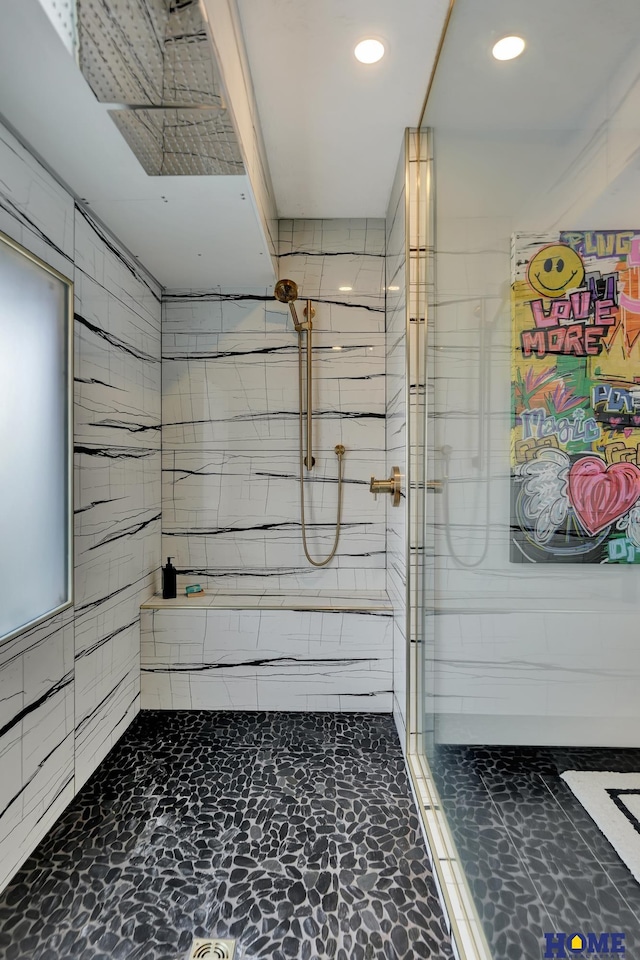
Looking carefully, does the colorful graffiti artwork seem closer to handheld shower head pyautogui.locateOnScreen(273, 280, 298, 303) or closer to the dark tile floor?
the dark tile floor

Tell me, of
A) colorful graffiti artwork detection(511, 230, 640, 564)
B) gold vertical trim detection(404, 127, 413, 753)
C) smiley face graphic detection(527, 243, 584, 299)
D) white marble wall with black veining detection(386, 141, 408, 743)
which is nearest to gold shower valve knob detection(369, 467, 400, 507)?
white marble wall with black veining detection(386, 141, 408, 743)

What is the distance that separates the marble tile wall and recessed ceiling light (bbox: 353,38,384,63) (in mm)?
1999

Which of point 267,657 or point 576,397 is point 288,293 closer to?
point 267,657

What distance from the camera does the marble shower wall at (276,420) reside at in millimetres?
2484

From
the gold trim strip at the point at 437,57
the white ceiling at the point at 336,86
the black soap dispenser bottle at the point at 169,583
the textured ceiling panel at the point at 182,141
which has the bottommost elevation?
the black soap dispenser bottle at the point at 169,583

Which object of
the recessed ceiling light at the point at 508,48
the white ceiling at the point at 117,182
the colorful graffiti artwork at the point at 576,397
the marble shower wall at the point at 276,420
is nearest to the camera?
the colorful graffiti artwork at the point at 576,397

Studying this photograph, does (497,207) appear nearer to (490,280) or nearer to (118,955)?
(490,280)

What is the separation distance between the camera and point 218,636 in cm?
219

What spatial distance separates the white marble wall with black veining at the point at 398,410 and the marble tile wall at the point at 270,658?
124 mm

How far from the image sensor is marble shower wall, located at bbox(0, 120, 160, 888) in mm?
1304

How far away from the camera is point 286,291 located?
7.59 feet

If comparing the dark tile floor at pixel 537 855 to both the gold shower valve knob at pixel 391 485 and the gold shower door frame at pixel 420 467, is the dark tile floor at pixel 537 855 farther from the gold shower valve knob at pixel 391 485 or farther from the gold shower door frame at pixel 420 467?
the gold shower valve knob at pixel 391 485

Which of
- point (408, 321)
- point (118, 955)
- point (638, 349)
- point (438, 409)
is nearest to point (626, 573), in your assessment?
point (638, 349)

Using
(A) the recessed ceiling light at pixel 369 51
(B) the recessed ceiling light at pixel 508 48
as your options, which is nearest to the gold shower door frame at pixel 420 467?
(A) the recessed ceiling light at pixel 369 51
